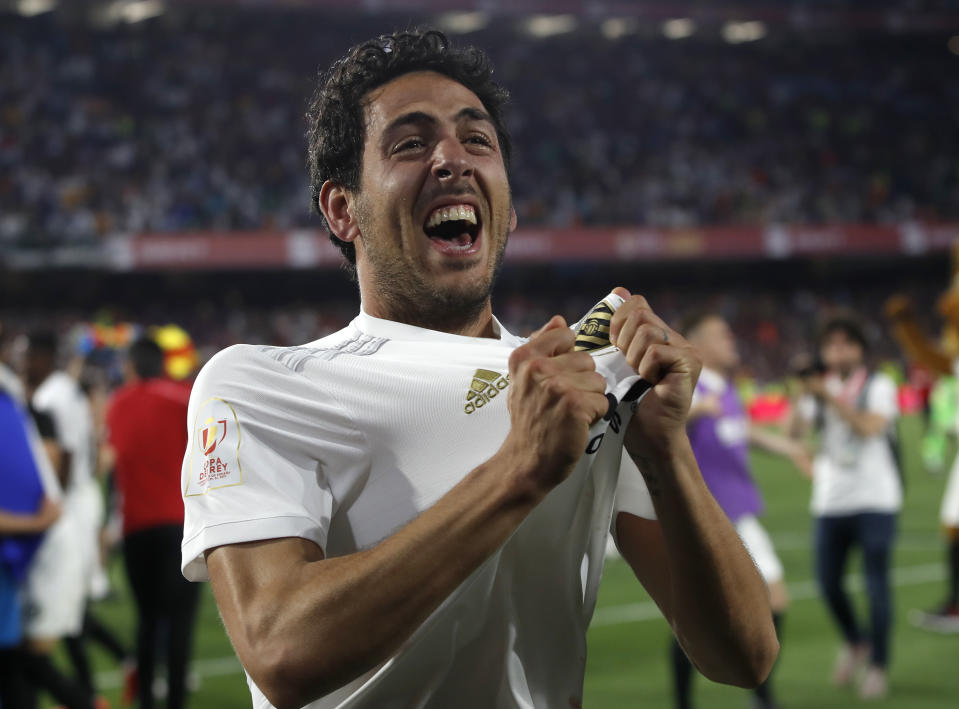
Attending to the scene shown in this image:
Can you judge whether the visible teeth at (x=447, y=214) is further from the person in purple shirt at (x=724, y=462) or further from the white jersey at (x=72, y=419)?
the white jersey at (x=72, y=419)

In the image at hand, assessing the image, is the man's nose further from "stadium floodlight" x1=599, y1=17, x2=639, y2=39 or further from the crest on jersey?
"stadium floodlight" x1=599, y1=17, x2=639, y2=39

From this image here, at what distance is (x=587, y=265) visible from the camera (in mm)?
32000

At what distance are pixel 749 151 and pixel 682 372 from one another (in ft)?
110

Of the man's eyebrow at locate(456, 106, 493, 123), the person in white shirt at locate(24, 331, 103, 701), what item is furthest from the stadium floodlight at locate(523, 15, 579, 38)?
the man's eyebrow at locate(456, 106, 493, 123)

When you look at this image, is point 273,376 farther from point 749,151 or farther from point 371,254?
point 749,151

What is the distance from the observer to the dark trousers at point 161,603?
5.76 meters

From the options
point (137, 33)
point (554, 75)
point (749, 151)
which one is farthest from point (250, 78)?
point (749, 151)

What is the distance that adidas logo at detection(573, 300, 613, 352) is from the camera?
163cm

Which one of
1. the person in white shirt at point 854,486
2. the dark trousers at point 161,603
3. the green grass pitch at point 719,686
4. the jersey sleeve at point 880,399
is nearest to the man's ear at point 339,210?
the dark trousers at point 161,603

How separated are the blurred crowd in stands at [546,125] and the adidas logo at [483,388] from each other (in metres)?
22.1

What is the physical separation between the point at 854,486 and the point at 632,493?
5117mm

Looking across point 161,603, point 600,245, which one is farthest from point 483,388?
point 600,245

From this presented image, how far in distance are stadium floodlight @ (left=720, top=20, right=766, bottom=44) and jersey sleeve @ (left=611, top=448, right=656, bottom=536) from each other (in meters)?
35.1

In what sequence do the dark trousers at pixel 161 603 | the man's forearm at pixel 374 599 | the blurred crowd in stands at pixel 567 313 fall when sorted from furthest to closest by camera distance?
the blurred crowd in stands at pixel 567 313, the dark trousers at pixel 161 603, the man's forearm at pixel 374 599
